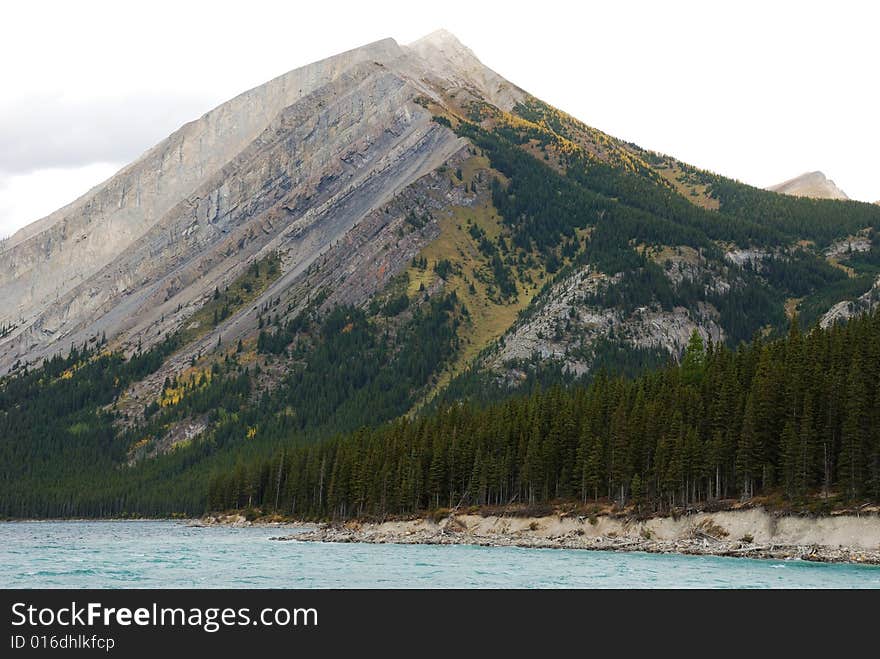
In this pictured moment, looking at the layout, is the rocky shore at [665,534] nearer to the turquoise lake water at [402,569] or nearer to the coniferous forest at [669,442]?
the coniferous forest at [669,442]

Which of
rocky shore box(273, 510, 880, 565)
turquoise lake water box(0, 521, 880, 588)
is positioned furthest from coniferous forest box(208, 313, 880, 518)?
turquoise lake water box(0, 521, 880, 588)

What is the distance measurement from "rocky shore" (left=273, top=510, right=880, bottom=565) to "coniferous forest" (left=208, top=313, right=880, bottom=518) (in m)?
3.30

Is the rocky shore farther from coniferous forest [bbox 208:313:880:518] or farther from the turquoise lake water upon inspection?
the turquoise lake water

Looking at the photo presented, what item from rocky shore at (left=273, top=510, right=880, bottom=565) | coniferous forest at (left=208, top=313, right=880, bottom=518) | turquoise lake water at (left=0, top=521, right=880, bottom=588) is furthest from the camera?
coniferous forest at (left=208, top=313, right=880, bottom=518)

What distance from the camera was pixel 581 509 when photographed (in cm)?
10019

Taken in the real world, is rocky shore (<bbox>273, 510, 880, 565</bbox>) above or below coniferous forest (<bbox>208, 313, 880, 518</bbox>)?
below

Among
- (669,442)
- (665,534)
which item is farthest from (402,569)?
(669,442)

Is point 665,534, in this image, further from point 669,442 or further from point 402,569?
point 402,569

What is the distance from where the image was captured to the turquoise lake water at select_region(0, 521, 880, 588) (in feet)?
188

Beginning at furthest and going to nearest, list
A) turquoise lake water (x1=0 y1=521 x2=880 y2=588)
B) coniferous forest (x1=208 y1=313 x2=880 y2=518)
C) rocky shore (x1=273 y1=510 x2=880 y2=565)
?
coniferous forest (x1=208 y1=313 x2=880 y2=518), rocky shore (x1=273 y1=510 x2=880 y2=565), turquoise lake water (x1=0 y1=521 x2=880 y2=588)

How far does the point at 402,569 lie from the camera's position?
224 ft

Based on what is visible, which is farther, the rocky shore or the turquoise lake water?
the rocky shore

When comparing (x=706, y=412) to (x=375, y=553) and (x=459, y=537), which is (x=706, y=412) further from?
(x=375, y=553)
